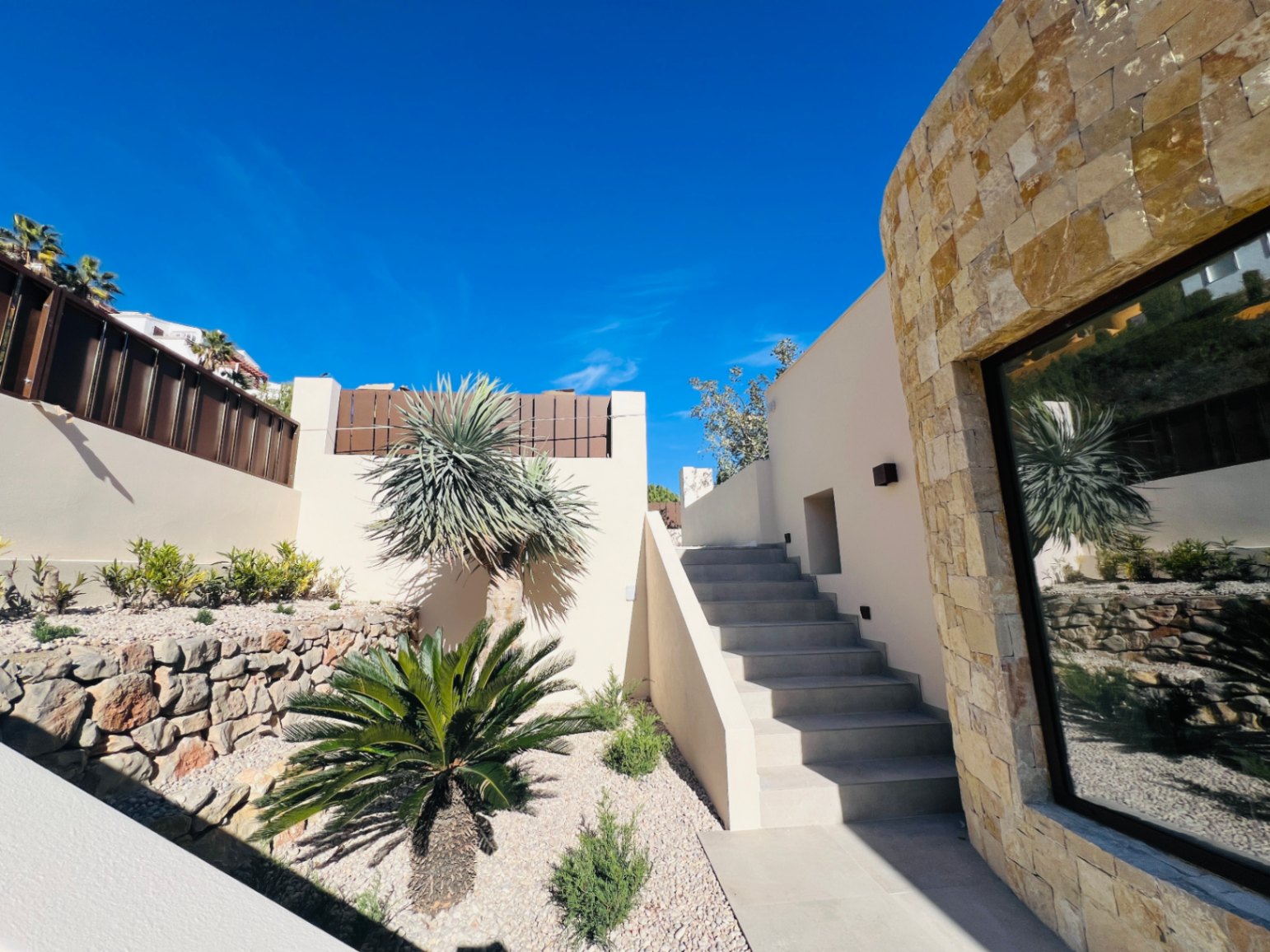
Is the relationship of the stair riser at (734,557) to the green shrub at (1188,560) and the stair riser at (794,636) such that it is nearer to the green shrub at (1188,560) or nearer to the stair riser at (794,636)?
the stair riser at (794,636)

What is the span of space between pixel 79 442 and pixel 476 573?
4.10 meters

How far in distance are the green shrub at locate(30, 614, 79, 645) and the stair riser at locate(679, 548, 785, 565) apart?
214 inches

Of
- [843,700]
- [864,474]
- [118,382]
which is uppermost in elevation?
[118,382]

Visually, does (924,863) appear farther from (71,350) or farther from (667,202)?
(667,202)

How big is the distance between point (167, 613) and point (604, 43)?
983 centimetres

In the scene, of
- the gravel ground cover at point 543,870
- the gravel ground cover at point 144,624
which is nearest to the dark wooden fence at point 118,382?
the gravel ground cover at point 144,624

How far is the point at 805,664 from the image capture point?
493cm

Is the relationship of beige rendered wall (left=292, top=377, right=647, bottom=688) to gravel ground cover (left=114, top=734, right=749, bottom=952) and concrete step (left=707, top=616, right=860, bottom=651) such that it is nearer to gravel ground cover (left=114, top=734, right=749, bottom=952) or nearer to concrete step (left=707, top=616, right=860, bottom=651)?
concrete step (left=707, top=616, right=860, bottom=651)

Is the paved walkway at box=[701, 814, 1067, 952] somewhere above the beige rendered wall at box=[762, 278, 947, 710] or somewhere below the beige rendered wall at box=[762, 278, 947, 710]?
below

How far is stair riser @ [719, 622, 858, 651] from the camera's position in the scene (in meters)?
5.33

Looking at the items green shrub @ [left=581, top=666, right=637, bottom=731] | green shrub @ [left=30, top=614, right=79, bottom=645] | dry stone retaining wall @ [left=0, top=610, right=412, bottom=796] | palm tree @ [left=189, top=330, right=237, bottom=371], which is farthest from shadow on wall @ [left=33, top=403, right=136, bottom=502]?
palm tree @ [left=189, top=330, right=237, bottom=371]

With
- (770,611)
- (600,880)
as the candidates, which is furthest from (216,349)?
(600,880)

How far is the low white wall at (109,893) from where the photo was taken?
770 mm

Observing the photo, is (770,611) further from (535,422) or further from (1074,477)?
(535,422)
